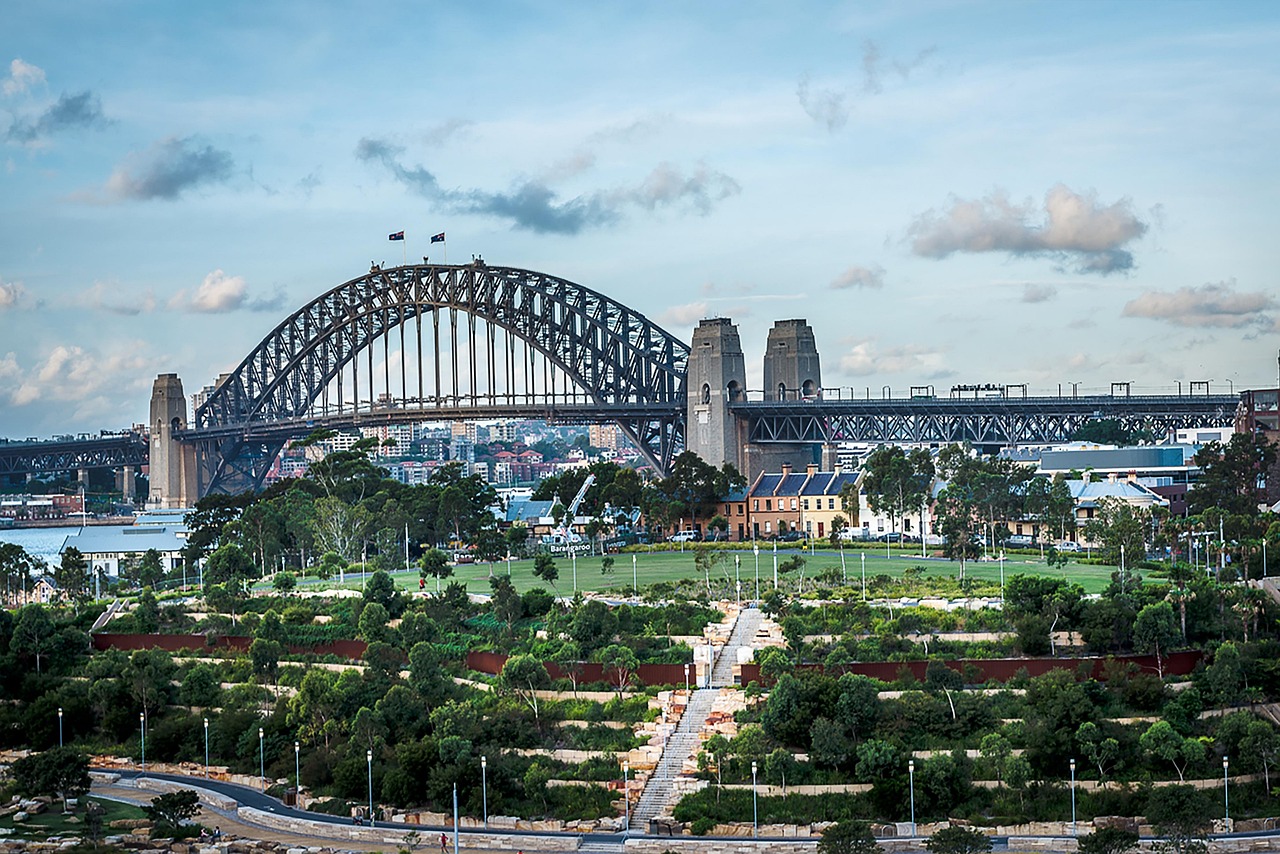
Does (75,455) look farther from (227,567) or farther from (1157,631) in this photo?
(1157,631)

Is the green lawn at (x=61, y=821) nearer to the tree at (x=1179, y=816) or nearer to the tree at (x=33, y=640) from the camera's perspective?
the tree at (x=33, y=640)

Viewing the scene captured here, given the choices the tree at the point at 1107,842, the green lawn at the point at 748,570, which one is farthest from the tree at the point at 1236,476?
the tree at the point at 1107,842

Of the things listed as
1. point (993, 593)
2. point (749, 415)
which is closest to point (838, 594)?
point (993, 593)

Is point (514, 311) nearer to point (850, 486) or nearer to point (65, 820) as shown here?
point (850, 486)

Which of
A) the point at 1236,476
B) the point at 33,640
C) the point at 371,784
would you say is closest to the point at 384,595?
the point at 33,640

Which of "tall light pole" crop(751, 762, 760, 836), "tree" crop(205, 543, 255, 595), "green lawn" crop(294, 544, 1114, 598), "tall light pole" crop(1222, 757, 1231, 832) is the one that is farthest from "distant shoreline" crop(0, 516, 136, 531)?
"tall light pole" crop(1222, 757, 1231, 832)

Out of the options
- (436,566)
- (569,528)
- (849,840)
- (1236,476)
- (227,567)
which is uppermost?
(1236,476)

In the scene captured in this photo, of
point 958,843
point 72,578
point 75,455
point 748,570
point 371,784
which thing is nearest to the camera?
point 958,843
